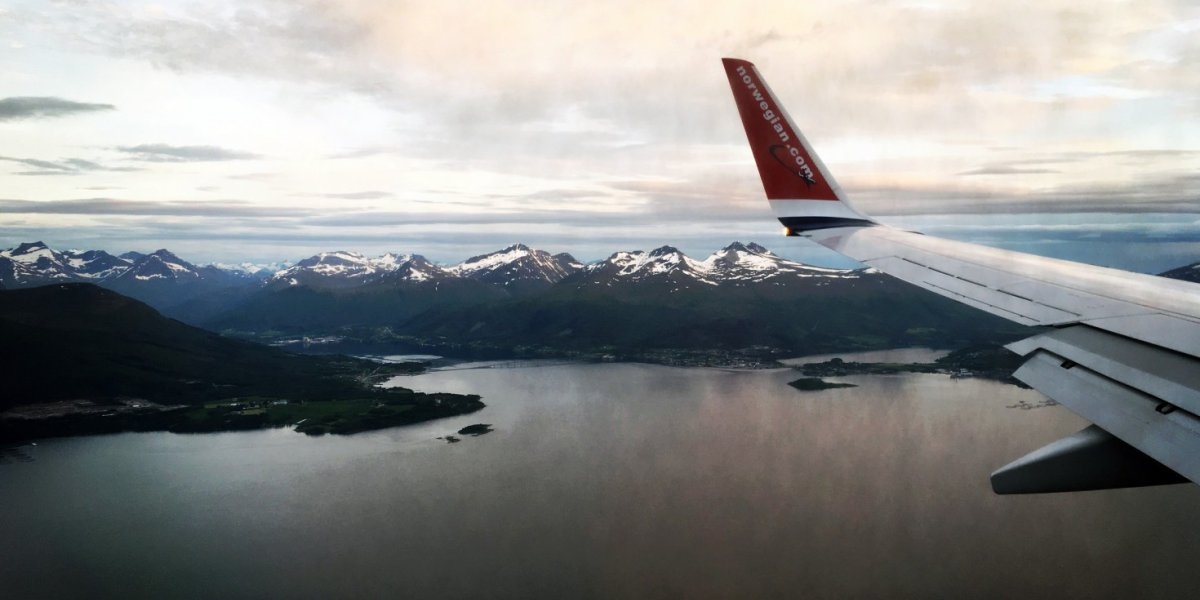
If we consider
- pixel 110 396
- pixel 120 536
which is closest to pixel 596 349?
pixel 110 396

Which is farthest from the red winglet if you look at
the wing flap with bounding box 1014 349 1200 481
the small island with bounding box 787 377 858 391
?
the small island with bounding box 787 377 858 391

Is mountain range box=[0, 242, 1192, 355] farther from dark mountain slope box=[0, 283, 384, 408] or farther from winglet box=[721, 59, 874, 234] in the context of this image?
winglet box=[721, 59, 874, 234]

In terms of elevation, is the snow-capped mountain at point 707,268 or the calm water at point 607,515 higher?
the snow-capped mountain at point 707,268

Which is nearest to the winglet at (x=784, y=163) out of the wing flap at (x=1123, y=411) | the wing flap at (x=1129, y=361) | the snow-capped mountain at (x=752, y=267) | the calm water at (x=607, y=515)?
the wing flap at (x=1129, y=361)

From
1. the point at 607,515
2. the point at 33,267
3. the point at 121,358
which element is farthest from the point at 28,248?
the point at 607,515

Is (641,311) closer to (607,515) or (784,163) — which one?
(607,515)

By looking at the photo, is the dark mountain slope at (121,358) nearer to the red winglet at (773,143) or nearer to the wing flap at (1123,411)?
the red winglet at (773,143)
